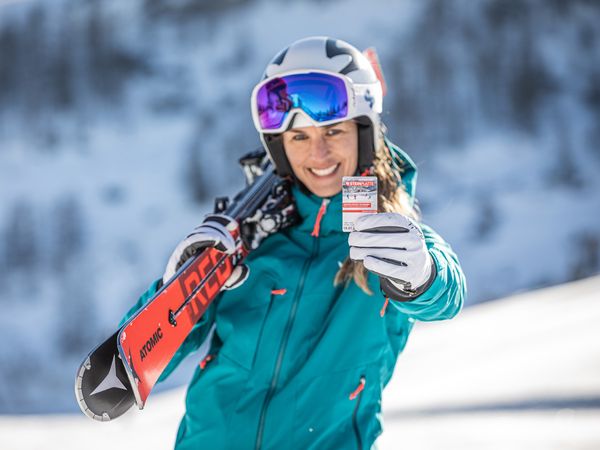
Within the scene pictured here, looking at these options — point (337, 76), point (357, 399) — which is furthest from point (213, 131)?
point (357, 399)

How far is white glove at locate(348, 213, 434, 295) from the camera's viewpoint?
148 centimetres

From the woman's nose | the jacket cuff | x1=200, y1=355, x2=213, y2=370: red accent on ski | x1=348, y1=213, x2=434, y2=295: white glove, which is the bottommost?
x1=200, y1=355, x2=213, y2=370: red accent on ski

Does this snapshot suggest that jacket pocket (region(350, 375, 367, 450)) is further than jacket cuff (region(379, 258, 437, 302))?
Yes

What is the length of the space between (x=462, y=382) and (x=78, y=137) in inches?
305

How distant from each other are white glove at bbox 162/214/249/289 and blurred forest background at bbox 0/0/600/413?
534cm

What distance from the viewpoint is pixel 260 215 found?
2160 millimetres

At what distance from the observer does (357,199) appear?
1.63 m

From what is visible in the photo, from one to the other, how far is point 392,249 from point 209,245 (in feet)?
2.39

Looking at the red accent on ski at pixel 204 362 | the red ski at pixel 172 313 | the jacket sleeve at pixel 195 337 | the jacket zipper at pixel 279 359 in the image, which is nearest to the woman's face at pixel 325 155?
the red ski at pixel 172 313

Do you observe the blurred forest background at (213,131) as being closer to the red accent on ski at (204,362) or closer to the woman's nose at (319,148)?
the red accent on ski at (204,362)

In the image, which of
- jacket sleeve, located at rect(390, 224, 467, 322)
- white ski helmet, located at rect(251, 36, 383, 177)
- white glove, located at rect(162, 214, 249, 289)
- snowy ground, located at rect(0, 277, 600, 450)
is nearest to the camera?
jacket sleeve, located at rect(390, 224, 467, 322)

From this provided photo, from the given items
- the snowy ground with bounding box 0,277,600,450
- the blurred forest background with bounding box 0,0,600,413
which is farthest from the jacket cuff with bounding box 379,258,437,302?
the blurred forest background with bounding box 0,0,600,413

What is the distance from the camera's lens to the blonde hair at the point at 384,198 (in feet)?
6.24

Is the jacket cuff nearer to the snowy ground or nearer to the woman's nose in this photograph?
the woman's nose
